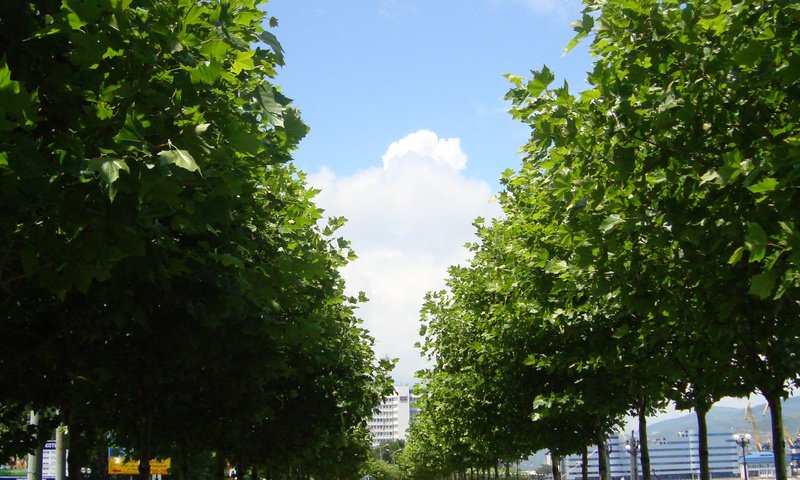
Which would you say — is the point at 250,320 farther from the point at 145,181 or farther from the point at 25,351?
the point at 145,181

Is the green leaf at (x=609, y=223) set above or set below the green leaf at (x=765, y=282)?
above

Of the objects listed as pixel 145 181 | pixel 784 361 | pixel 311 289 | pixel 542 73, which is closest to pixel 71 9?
pixel 145 181

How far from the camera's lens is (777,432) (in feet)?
42.5

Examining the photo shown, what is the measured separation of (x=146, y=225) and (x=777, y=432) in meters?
10.9

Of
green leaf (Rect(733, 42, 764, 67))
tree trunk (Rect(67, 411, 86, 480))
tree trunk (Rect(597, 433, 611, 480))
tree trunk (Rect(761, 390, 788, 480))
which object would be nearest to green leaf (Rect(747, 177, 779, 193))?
green leaf (Rect(733, 42, 764, 67))

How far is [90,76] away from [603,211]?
19.1ft

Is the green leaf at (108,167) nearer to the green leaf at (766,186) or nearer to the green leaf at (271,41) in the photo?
the green leaf at (271,41)

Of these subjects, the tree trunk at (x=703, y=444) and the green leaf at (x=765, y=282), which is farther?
the tree trunk at (x=703, y=444)

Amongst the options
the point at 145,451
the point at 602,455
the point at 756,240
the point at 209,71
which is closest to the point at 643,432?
the point at 602,455

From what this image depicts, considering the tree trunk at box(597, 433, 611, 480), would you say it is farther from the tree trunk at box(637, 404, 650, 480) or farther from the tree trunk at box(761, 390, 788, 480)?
the tree trunk at box(761, 390, 788, 480)

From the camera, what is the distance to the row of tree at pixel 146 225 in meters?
5.91

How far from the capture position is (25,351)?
10.6 meters

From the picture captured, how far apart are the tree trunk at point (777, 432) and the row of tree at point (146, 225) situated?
724 centimetres

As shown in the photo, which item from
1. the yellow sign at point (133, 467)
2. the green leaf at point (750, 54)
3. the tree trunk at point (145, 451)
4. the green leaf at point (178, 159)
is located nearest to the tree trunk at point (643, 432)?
the tree trunk at point (145, 451)
